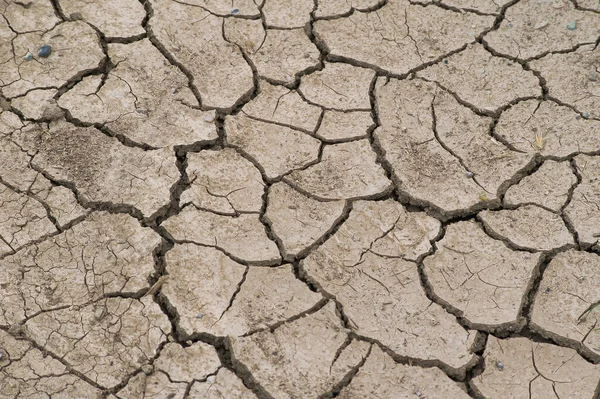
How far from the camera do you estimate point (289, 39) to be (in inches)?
145

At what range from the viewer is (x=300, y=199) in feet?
10.4

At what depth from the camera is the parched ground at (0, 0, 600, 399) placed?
278cm

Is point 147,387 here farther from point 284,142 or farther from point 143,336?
point 284,142

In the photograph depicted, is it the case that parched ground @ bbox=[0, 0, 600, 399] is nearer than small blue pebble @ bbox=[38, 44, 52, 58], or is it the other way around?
parched ground @ bbox=[0, 0, 600, 399]

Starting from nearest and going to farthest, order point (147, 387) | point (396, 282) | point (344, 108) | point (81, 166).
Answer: point (147, 387), point (396, 282), point (81, 166), point (344, 108)

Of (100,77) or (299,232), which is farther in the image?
(100,77)

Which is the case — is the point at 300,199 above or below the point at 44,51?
above

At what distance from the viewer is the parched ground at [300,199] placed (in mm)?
2783

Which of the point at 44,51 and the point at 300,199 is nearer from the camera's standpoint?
the point at 300,199

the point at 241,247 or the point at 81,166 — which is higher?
the point at 241,247

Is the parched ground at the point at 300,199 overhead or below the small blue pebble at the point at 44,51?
overhead

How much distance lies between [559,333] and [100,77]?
2.39 m

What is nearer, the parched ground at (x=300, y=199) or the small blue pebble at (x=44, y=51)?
the parched ground at (x=300, y=199)

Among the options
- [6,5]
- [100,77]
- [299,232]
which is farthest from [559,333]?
[6,5]
